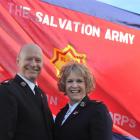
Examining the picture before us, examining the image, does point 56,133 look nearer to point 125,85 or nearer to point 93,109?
point 93,109

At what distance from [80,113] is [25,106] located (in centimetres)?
26

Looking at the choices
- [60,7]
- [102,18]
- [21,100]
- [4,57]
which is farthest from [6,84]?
[102,18]

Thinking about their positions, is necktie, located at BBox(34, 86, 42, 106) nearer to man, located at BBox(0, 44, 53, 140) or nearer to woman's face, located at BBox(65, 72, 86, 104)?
man, located at BBox(0, 44, 53, 140)

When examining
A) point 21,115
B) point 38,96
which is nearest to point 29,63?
point 38,96

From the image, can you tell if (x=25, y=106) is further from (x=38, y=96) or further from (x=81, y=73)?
(x=81, y=73)

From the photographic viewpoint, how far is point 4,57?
2.99 m

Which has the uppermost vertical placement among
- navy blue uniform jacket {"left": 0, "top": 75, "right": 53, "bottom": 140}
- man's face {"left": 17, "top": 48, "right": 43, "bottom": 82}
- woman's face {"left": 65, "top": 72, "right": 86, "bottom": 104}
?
man's face {"left": 17, "top": 48, "right": 43, "bottom": 82}

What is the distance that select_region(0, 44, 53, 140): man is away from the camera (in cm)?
206

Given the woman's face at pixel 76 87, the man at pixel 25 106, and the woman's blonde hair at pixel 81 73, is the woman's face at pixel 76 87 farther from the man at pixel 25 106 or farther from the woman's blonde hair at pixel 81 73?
the man at pixel 25 106

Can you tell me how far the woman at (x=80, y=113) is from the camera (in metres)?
2.12

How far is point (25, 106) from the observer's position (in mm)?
2137

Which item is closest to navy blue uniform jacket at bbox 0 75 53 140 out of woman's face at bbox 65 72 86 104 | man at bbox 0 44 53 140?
man at bbox 0 44 53 140

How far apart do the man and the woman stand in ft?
0.28

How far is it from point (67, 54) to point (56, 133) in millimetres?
1246
